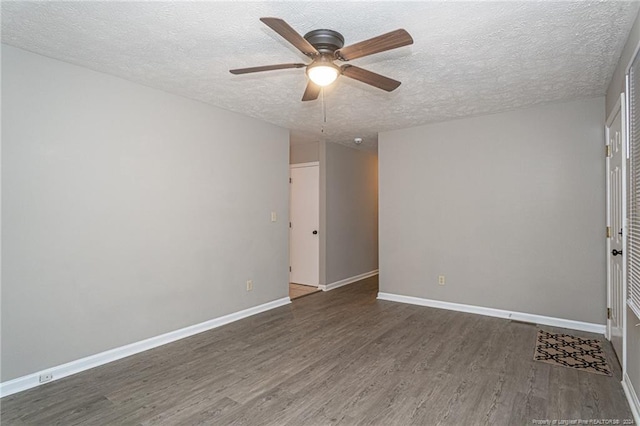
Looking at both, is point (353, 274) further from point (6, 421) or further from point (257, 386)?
point (6, 421)

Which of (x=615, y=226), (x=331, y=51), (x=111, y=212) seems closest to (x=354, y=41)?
(x=331, y=51)

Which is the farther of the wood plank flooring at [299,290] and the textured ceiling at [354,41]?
the wood plank flooring at [299,290]

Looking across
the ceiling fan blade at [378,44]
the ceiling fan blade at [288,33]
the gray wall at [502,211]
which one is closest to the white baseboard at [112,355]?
the gray wall at [502,211]

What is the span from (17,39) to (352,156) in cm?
478

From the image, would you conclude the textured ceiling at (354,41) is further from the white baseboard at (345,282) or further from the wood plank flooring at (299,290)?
the white baseboard at (345,282)

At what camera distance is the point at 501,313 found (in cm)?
414

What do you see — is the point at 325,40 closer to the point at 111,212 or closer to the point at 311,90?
the point at 311,90

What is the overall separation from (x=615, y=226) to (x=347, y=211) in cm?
377

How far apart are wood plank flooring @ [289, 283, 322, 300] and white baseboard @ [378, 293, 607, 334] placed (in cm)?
114

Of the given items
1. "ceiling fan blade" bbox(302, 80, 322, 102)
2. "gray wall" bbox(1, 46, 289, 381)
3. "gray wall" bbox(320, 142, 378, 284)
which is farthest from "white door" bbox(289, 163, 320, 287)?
Result: "ceiling fan blade" bbox(302, 80, 322, 102)

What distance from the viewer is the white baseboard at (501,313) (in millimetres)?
3663

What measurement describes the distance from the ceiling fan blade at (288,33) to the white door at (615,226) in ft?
8.25

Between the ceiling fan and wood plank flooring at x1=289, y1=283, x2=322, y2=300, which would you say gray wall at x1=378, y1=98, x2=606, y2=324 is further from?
the ceiling fan

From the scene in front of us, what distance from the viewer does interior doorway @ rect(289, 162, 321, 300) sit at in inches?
227
